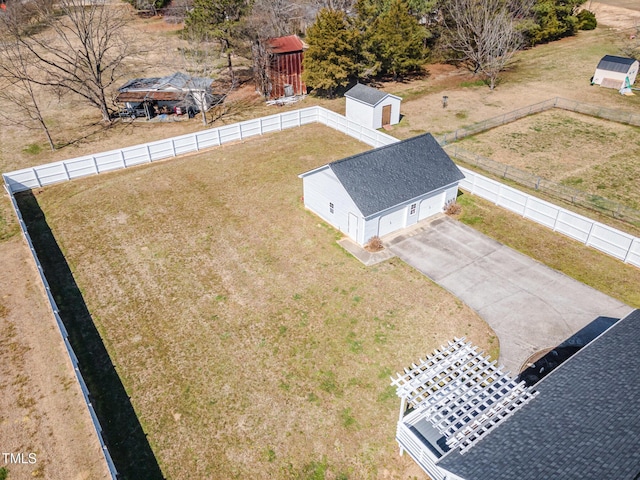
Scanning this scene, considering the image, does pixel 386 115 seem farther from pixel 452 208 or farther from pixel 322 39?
pixel 452 208

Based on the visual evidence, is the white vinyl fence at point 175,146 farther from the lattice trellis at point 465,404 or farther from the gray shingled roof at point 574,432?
→ the gray shingled roof at point 574,432

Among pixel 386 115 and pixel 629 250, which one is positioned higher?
pixel 386 115

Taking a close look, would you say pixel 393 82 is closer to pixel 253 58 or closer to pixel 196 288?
pixel 253 58

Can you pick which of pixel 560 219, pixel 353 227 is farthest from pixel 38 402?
pixel 560 219

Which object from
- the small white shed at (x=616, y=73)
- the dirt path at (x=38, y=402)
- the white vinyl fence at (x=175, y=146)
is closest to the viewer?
the dirt path at (x=38, y=402)

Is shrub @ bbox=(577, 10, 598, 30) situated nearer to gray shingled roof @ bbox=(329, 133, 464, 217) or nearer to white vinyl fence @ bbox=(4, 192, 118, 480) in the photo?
gray shingled roof @ bbox=(329, 133, 464, 217)

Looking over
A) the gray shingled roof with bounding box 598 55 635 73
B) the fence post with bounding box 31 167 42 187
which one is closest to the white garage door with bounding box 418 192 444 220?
the fence post with bounding box 31 167 42 187

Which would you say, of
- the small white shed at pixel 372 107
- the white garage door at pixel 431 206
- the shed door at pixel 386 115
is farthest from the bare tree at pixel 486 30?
the white garage door at pixel 431 206
